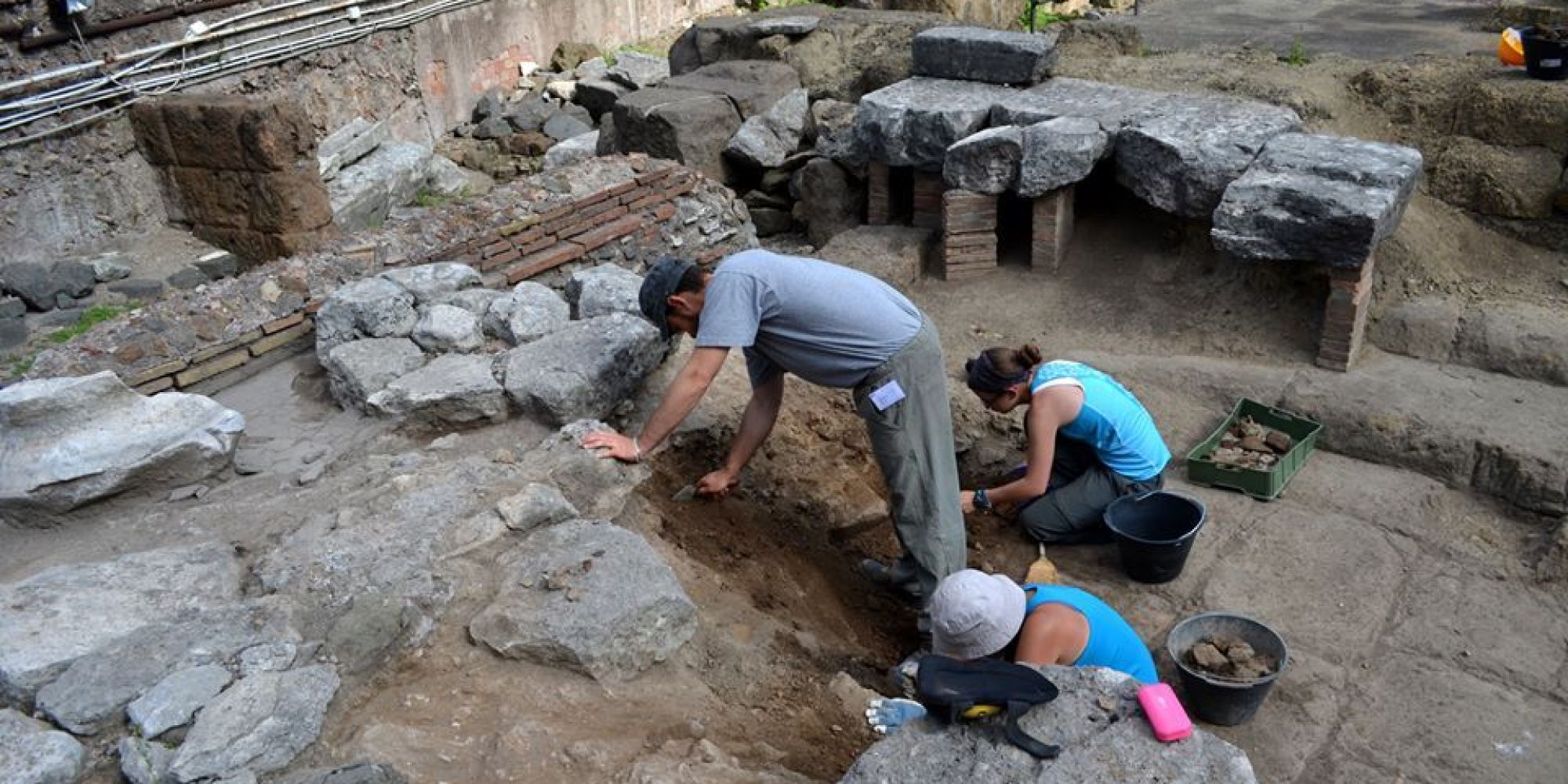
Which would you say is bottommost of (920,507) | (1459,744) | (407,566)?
(1459,744)

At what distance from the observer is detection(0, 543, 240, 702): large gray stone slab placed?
10.4ft

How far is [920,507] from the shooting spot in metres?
4.25

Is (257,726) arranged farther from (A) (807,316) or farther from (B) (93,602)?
(A) (807,316)

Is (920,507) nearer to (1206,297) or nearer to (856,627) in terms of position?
(856,627)

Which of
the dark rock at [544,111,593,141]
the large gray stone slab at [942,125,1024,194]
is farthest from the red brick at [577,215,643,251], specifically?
the dark rock at [544,111,593,141]

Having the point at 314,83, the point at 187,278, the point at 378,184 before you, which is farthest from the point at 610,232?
the point at 314,83

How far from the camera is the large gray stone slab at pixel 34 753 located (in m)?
2.82

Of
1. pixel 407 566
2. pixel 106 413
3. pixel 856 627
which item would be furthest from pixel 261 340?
pixel 856 627

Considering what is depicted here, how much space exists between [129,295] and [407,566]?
16.8ft

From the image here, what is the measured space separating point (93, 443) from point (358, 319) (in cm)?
122

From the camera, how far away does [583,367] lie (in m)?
4.67

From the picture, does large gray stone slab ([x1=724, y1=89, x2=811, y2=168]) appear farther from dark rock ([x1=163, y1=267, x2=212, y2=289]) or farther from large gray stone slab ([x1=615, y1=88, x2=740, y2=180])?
dark rock ([x1=163, y1=267, x2=212, y2=289])

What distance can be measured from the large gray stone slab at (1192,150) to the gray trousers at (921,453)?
8.39ft

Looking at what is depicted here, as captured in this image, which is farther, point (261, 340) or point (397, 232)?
point (397, 232)
